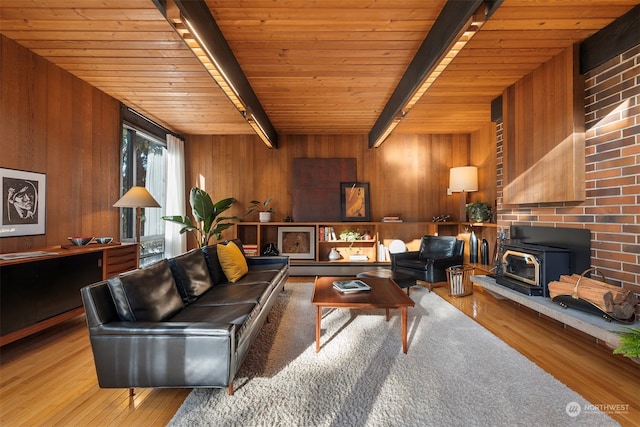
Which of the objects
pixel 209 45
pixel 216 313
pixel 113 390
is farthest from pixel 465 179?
pixel 113 390

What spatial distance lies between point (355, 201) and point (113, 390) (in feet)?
15.1

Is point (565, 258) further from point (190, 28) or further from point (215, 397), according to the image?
point (190, 28)

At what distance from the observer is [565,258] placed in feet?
9.50

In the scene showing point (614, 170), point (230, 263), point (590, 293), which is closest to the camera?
point (590, 293)

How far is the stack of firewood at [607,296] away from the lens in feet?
7.25

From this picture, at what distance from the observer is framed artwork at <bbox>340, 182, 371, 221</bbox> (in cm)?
577

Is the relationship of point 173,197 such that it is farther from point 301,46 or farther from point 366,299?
point 366,299

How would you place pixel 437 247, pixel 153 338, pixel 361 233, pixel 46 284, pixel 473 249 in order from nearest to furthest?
pixel 153 338 < pixel 46 284 < pixel 437 247 < pixel 473 249 < pixel 361 233

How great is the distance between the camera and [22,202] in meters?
2.84

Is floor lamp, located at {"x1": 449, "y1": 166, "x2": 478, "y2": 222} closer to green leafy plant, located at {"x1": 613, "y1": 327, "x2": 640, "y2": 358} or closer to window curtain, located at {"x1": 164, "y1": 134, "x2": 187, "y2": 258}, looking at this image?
green leafy plant, located at {"x1": 613, "y1": 327, "x2": 640, "y2": 358}

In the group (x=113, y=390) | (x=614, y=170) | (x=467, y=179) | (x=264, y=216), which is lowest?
(x=113, y=390)

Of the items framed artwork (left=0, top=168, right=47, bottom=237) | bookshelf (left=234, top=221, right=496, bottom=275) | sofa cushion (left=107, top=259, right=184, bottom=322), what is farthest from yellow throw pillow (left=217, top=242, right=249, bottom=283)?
bookshelf (left=234, top=221, right=496, bottom=275)

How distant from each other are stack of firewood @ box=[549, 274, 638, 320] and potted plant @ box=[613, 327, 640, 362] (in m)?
0.22

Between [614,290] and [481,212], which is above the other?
[481,212]
